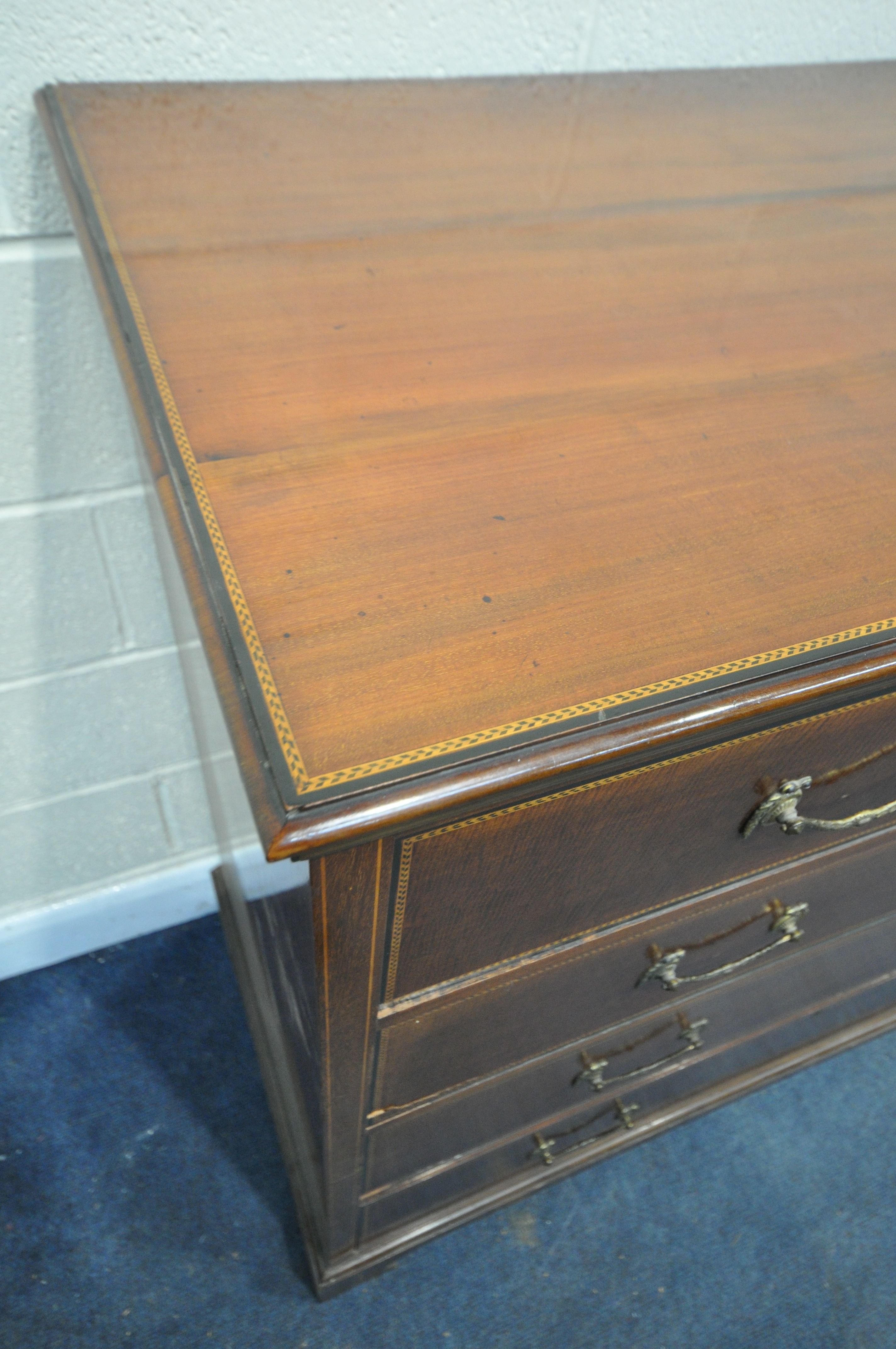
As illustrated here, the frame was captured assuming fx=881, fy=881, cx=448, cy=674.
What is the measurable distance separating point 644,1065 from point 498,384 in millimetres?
711

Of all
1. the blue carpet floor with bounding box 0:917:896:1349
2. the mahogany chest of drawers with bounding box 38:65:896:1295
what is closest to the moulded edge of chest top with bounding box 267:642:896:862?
the mahogany chest of drawers with bounding box 38:65:896:1295

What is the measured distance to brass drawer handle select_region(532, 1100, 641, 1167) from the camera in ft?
3.04

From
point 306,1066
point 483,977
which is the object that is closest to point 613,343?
point 483,977

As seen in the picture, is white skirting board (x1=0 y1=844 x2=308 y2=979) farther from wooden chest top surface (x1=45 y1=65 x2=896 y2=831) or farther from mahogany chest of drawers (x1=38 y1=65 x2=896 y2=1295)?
wooden chest top surface (x1=45 y1=65 x2=896 y2=831)

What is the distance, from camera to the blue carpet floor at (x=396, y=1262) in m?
0.96

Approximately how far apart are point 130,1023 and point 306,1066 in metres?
0.60

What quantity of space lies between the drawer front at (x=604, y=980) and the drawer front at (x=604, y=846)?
0.04 metres

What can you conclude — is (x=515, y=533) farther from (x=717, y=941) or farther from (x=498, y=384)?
(x=717, y=941)

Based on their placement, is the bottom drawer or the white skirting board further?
the white skirting board

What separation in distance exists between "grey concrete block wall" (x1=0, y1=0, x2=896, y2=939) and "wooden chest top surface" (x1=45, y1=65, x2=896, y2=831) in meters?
0.03

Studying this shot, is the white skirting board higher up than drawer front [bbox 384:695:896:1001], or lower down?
lower down

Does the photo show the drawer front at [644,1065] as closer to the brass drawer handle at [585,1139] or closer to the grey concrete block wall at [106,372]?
the brass drawer handle at [585,1139]

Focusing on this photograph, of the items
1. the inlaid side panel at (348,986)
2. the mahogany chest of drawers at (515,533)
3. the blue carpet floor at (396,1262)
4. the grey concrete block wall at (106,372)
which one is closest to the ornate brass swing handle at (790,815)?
the mahogany chest of drawers at (515,533)

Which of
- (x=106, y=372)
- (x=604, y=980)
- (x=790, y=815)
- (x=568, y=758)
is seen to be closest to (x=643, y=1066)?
(x=604, y=980)
